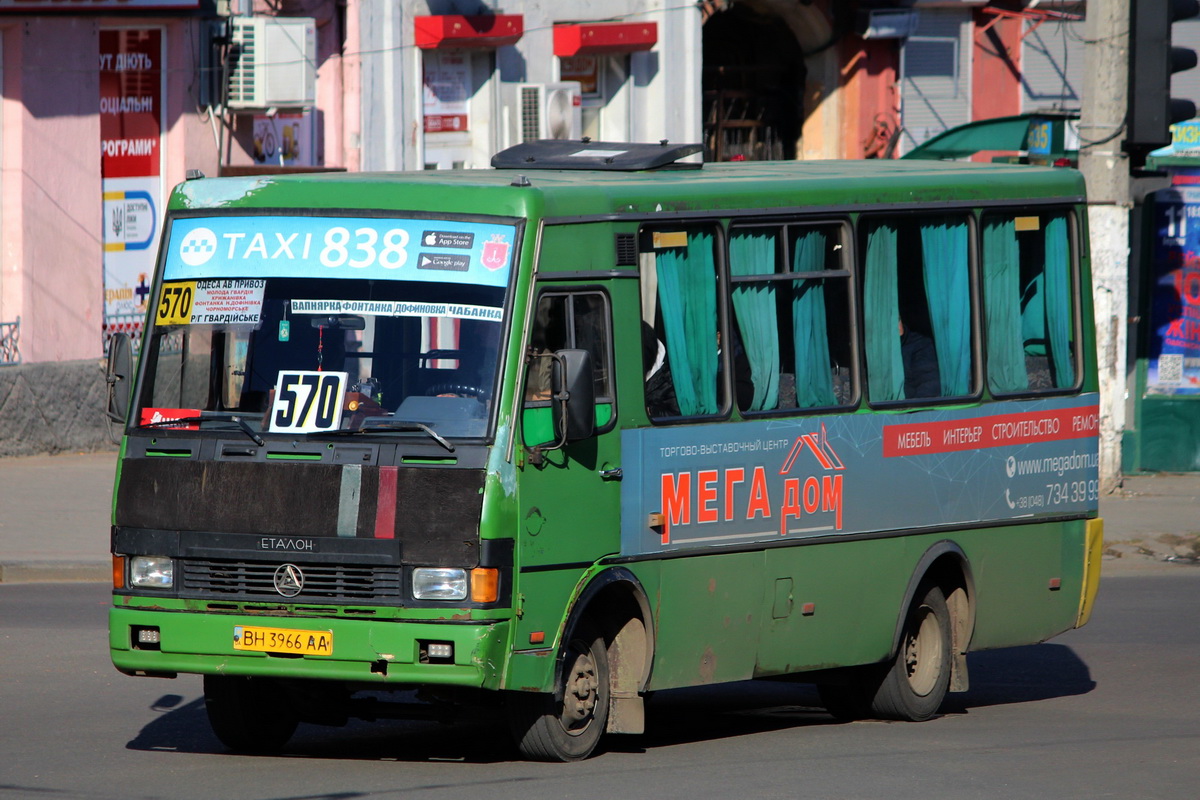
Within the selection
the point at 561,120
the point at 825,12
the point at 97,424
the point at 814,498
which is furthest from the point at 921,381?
the point at 825,12

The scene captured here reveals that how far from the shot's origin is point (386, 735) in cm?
948

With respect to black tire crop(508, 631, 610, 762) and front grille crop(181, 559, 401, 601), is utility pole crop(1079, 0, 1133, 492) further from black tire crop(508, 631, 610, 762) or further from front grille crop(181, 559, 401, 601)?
front grille crop(181, 559, 401, 601)

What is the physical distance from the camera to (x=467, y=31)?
23312mm

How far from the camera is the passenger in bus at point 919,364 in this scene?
404 inches

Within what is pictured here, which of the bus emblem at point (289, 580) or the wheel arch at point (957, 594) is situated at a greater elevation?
the bus emblem at point (289, 580)

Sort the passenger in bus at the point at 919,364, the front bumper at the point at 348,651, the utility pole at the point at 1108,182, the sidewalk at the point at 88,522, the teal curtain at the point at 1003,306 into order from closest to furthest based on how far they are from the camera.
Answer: the front bumper at the point at 348,651 < the passenger in bus at the point at 919,364 < the teal curtain at the point at 1003,306 < the sidewalk at the point at 88,522 < the utility pole at the point at 1108,182

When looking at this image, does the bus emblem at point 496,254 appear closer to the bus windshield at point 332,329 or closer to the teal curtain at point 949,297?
the bus windshield at point 332,329

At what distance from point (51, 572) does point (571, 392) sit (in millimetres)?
7380

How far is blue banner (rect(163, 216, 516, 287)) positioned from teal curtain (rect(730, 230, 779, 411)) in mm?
1517

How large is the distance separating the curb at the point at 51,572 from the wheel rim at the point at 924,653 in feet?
20.4

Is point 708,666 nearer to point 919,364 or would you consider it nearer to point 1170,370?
point 919,364

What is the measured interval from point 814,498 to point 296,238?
2794mm

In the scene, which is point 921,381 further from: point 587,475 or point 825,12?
point 825,12

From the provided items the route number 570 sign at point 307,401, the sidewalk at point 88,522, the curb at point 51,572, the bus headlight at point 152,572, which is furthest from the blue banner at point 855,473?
the curb at point 51,572
